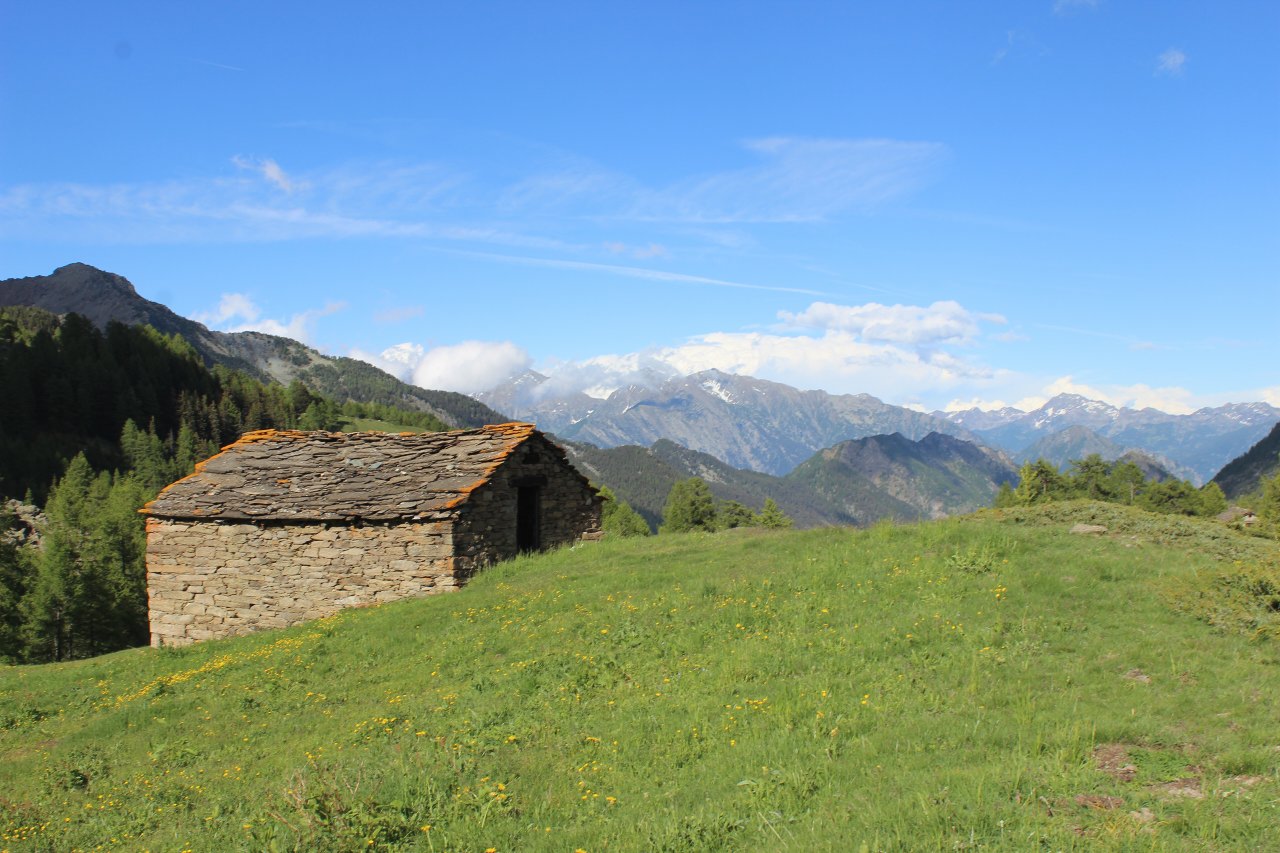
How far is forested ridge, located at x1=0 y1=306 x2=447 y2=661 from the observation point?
49.8 metres

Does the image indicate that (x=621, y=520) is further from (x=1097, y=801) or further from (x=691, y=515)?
(x=1097, y=801)

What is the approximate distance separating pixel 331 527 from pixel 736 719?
16458 mm

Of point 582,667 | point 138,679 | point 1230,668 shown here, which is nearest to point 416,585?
point 138,679

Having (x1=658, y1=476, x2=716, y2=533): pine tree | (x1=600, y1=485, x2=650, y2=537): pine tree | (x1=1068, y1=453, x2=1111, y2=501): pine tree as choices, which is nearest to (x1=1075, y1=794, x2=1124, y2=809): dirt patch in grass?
(x1=658, y1=476, x2=716, y2=533): pine tree

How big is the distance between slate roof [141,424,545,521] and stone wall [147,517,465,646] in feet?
1.57

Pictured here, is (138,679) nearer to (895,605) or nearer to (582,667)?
(582,667)

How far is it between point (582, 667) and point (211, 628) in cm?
1634

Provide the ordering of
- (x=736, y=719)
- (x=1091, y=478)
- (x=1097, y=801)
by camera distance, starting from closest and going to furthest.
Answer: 1. (x=1097, y=801)
2. (x=736, y=719)
3. (x=1091, y=478)

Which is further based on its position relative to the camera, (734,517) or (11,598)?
(734,517)

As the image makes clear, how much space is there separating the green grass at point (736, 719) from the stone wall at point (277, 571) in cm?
330

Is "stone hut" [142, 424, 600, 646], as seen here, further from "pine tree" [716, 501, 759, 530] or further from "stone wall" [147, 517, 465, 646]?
"pine tree" [716, 501, 759, 530]

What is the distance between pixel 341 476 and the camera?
24.6 m

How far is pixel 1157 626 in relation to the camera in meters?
11.2

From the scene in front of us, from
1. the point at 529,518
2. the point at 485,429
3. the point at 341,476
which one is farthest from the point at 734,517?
the point at 341,476
